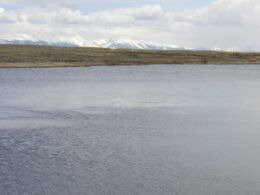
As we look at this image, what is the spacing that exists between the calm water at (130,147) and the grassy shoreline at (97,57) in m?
76.8

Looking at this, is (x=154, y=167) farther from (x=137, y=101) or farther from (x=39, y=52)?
(x=39, y=52)

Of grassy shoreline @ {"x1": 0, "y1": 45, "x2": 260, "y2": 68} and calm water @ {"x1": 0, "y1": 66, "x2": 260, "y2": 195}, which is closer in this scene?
calm water @ {"x1": 0, "y1": 66, "x2": 260, "y2": 195}

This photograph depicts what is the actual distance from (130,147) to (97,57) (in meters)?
121

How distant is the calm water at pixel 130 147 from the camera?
22.8 m

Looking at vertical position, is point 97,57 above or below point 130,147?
above

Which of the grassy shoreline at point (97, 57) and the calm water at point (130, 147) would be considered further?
the grassy shoreline at point (97, 57)

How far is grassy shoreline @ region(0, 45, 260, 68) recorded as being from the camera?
132875mm

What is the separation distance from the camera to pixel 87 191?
21844 mm

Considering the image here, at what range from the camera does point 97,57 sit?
5910 inches

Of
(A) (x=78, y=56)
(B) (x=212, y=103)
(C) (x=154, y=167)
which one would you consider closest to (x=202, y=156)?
(C) (x=154, y=167)

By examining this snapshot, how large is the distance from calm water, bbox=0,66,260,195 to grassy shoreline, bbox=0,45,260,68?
252 ft

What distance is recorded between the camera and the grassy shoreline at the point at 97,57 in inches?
5231

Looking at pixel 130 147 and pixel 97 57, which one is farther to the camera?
pixel 97 57

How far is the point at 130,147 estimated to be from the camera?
30.7 m
